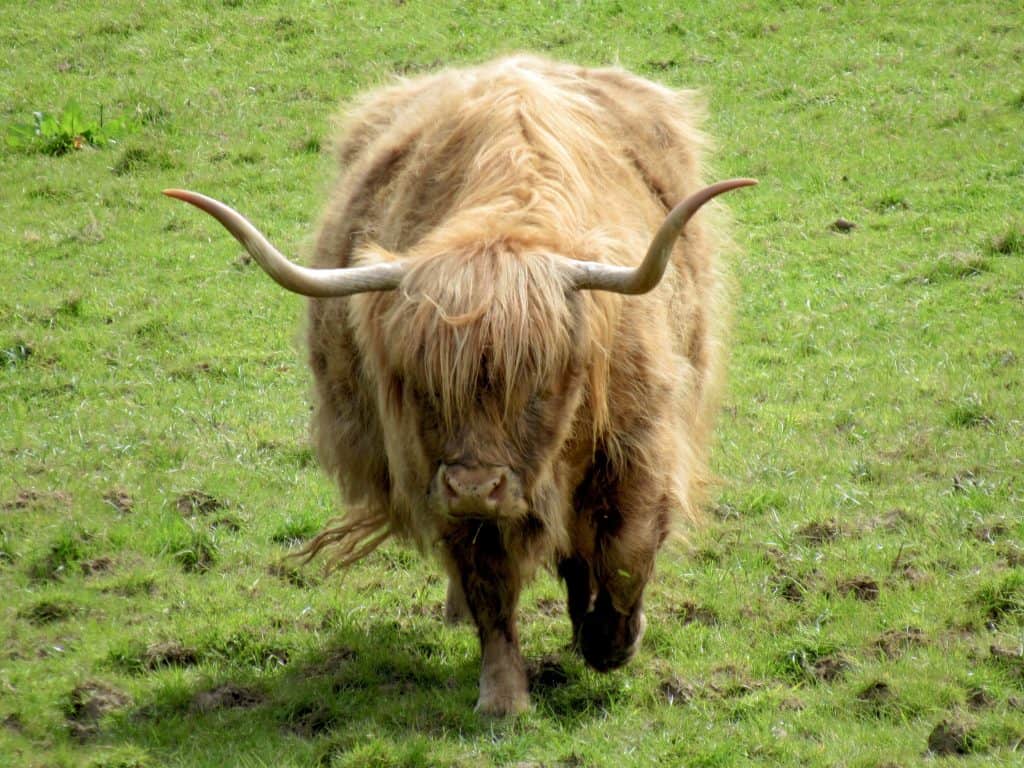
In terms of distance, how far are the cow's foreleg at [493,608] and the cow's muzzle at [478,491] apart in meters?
0.37

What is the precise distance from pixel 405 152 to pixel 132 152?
6381 mm

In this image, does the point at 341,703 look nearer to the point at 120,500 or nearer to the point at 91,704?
the point at 91,704

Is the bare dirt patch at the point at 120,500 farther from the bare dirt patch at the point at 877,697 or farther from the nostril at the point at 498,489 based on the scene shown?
the bare dirt patch at the point at 877,697

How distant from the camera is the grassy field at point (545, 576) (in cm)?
475

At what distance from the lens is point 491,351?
4.32 meters

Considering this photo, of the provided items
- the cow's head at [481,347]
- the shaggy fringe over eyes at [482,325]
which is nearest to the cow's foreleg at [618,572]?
the cow's head at [481,347]

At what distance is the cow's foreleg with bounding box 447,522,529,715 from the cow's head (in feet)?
0.66

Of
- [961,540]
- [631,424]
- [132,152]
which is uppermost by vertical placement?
[631,424]

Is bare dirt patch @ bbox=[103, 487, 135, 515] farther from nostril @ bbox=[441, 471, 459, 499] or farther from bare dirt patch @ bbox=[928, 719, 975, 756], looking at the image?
bare dirt patch @ bbox=[928, 719, 975, 756]

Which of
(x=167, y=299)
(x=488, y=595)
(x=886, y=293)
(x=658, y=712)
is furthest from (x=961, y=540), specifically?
(x=167, y=299)

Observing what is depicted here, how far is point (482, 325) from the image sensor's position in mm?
4320

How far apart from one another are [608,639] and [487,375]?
44.7 inches

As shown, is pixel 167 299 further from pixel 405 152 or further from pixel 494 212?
pixel 494 212

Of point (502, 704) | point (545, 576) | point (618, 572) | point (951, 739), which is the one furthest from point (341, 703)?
point (951, 739)
